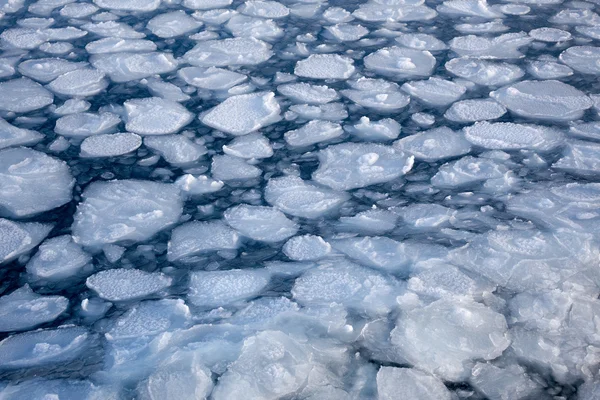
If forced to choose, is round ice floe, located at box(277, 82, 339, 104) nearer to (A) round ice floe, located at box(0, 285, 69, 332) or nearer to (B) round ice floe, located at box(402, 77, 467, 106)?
(B) round ice floe, located at box(402, 77, 467, 106)

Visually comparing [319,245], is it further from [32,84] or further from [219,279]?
[32,84]

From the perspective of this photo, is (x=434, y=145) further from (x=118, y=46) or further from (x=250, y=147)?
(x=118, y=46)

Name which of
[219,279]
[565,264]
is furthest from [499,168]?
[219,279]

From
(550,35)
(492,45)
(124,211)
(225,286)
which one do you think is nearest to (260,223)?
(225,286)

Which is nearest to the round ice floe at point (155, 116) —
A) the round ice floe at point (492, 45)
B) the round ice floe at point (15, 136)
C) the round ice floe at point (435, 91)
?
the round ice floe at point (15, 136)

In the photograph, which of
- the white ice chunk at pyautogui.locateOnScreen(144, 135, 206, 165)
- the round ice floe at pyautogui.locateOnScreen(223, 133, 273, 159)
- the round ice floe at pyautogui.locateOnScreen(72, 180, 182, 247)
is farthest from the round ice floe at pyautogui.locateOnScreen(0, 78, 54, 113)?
the round ice floe at pyautogui.locateOnScreen(223, 133, 273, 159)

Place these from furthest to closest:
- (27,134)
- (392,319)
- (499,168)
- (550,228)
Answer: (27,134) → (499,168) → (550,228) → (392,319)

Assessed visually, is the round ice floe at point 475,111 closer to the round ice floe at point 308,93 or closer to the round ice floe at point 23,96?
the round ice floe at point 308,93
